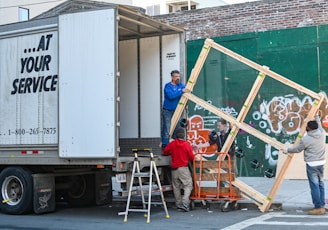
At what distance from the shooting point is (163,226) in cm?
931

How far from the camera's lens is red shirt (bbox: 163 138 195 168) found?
11.0 m

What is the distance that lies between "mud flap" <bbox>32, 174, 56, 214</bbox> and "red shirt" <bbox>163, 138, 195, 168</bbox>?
2385 millimetres

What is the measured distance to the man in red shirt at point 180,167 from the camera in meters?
10.9

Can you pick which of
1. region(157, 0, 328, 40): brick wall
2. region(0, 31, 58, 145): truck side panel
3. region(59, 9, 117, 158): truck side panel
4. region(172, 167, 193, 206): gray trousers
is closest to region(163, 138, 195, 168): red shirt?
region(172, 167, 193, 206): gray trousers

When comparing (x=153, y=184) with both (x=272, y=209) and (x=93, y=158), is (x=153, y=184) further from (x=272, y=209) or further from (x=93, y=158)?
(x=272, y=209)

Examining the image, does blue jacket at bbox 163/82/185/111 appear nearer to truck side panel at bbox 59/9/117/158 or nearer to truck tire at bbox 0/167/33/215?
truck side panel at bbox 59/9/117/158

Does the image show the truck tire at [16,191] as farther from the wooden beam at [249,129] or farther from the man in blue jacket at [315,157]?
the man in blue jacket at [315,157]

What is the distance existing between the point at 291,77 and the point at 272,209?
17.7 feet

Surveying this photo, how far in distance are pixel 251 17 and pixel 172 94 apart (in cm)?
573

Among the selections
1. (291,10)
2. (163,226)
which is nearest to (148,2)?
(291,10)

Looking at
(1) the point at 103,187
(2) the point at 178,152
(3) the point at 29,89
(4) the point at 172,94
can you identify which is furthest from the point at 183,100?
(3) the point at 29,89

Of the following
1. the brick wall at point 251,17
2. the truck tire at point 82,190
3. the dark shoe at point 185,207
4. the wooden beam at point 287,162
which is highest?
the brick wall at point 251,17

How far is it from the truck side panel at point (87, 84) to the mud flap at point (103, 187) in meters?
2.33

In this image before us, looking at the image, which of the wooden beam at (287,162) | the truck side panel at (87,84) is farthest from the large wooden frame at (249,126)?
the truck side panel at (87,84)
